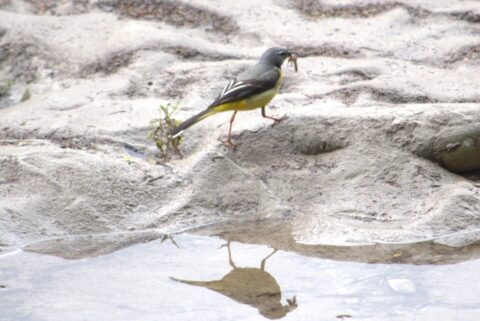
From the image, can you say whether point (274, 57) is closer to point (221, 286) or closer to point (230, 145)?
point (230, 145)

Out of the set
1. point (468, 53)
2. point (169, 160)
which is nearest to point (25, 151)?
point (169, 160)

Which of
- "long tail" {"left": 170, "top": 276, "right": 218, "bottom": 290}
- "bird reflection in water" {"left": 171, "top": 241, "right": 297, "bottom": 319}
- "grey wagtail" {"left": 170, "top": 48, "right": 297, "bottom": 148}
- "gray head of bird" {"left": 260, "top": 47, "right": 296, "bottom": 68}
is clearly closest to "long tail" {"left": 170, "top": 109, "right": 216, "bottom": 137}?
"grey wagtail" {"left": 170, "top": 48, "right": 297, "bottom": 148}

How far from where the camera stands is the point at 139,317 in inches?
186

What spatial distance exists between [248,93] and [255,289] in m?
1.77

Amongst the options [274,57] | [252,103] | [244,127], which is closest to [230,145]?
[244,127]

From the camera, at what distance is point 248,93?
6.31 meters

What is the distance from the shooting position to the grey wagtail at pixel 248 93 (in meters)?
6.23

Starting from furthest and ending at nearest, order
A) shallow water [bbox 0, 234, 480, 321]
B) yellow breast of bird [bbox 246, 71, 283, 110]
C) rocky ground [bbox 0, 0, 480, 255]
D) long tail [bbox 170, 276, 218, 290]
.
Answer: yellow breast of bird [bbox 246, 71, 283, 110]
rocky ground [bbox 0, 0, 480, 255]
long tail [bbox 170, 276, 218, 290]
shallow water [bbox 0, 234, 480, 321]

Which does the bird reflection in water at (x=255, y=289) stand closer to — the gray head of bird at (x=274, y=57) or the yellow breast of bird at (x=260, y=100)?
the yellow breast of bird at (x=260, y=100)

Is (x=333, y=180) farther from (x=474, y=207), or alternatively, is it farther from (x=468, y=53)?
(x=468, y=53)

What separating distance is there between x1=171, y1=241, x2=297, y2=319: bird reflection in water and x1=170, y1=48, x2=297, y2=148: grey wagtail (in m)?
1.29

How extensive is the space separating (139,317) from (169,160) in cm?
192

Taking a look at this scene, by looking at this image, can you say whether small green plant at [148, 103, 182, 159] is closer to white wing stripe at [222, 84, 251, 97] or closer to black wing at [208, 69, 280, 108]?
black wing at [208, 69, 280, 108]

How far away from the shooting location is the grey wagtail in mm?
6227
